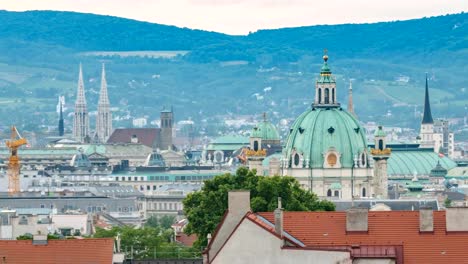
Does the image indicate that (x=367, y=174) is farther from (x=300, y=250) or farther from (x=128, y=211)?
(x=300, y=250)

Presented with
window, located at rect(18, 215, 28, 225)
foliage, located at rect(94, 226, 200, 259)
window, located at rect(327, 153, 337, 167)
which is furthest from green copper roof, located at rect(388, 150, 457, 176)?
foliage, located at rect(94, 226, 200, 259)

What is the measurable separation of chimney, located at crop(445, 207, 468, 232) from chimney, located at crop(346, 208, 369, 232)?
4.56 ft

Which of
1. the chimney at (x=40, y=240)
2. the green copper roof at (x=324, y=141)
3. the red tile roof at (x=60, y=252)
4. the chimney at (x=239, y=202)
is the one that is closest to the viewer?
the chimney at (x=239, y=202)

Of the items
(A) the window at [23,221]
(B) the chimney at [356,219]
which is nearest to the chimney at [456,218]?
(B) the chimney at [356,219]

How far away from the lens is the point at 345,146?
129500 millimetres

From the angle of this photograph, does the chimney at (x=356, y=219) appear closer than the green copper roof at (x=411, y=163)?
Yes

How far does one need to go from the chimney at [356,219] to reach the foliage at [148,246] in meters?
25.9

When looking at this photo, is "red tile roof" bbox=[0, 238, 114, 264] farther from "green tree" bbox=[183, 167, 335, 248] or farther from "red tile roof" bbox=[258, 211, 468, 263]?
"green tree" bbox=[183, 167, 335, 248]

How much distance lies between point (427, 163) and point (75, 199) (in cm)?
3989

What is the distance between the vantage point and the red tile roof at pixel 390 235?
39531 mm

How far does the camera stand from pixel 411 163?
19388 centimetres

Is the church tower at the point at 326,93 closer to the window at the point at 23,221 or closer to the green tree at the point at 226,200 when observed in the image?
the window at the point at 23,221

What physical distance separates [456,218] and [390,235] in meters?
1.21

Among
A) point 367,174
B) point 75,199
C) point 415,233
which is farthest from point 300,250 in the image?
point 75,199
